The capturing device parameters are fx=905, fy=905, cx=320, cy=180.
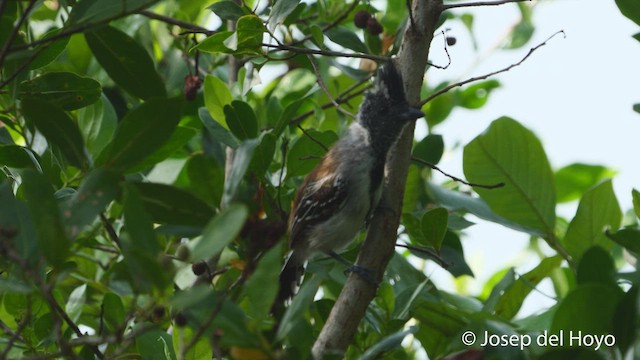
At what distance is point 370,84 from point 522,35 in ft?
3.71

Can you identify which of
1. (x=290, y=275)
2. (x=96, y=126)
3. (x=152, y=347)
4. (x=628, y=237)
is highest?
(x=628, y=237)

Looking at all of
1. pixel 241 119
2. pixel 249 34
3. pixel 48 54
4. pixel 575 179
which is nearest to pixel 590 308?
pixel 241 119

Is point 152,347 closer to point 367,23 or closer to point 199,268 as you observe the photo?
point 199,268

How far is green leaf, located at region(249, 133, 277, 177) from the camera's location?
10.2ft

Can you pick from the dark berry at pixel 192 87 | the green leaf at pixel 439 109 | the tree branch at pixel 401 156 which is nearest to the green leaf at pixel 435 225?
the tree branch at pixel 401 156

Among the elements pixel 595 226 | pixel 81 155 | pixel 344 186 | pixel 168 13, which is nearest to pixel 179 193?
pixel 81 155

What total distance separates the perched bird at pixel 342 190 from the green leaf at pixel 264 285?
217 cm

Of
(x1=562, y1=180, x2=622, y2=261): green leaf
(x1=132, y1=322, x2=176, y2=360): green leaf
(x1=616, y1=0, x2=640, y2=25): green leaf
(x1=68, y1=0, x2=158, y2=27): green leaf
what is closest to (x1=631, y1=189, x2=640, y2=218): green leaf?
(x1=562, y1=180, x2=622, y2=261): green leaf

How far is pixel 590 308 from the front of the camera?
2.05 metres

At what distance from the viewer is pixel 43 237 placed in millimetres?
1989

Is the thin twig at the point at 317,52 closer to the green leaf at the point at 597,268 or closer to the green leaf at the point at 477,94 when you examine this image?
the green leaf at the point at 597,268

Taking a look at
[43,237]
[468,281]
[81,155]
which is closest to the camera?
[43,237]

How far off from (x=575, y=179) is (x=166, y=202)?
332 centimetres

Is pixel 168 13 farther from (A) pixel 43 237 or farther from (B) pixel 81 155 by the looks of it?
(A) pixel 43 237
